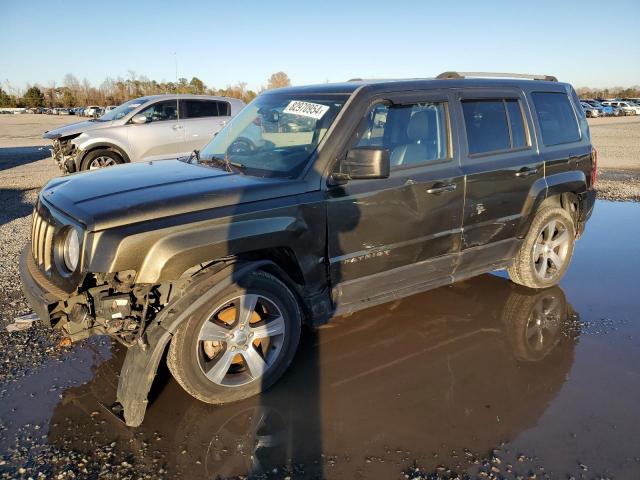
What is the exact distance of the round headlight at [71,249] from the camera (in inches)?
116

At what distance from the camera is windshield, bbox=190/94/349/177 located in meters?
3.60

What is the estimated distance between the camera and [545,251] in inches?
201

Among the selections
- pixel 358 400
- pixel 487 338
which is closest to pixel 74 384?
pixel 358 400

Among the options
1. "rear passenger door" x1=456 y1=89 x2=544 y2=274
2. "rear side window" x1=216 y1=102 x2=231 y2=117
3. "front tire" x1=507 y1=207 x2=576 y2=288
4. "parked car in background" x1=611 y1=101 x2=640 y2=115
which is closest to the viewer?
"rear passenger door" x1=456 y1=89 x2=544 y2=274

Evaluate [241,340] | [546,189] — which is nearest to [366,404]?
[241,340]

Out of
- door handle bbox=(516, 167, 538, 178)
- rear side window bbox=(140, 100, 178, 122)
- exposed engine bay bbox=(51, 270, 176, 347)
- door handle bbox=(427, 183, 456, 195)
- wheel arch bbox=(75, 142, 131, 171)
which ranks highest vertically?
rear side window bbox=(140, 100, 178, 122)

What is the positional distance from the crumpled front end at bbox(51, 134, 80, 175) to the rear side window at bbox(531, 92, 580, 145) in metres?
9.29

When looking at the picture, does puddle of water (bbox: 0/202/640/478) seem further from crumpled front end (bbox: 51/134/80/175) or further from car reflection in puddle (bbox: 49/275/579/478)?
crumpled front end (bbox: 51/134/80/175)

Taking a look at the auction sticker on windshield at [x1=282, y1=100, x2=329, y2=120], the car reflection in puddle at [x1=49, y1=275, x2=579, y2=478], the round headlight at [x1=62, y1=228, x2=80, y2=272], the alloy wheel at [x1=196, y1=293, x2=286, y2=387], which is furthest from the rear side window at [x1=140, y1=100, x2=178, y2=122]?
the alloy wheel at [x1=196, y1=293, x2=286, y2=387]

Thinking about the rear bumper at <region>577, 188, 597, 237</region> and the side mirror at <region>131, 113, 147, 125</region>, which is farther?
the side mirror at <region>131, 113, 147, 125</region>

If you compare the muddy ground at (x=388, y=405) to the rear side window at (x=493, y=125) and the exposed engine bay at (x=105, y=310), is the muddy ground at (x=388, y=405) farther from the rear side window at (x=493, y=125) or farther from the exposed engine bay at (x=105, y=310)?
the rear side window at (x=493, y=125)

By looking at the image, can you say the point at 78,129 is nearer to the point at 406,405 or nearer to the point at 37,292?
the point at 37,292

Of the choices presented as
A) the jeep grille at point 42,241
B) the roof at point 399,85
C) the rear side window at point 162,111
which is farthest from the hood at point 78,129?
the jeep grille at point 42,241

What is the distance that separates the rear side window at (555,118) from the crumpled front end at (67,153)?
9.29 metres
